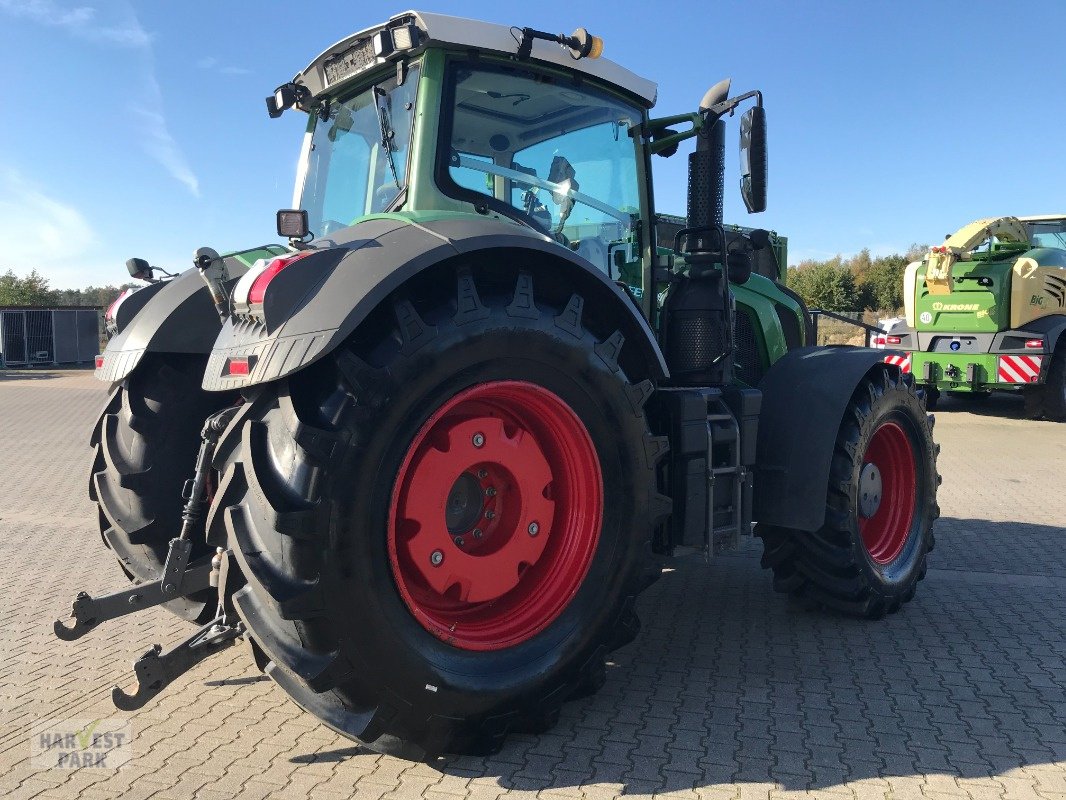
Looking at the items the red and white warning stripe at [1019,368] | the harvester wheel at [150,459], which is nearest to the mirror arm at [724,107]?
the harvester wheel at [150,459]

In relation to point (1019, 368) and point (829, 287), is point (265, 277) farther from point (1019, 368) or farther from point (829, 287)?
point (829, 287)

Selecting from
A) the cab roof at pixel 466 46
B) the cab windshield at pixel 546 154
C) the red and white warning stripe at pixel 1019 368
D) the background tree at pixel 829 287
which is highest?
the background tree at pixel 829 287

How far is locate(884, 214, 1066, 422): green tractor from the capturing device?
41.6 ft

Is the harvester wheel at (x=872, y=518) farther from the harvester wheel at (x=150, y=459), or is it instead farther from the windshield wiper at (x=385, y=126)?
the harvester wheel at (x=150, y=459)

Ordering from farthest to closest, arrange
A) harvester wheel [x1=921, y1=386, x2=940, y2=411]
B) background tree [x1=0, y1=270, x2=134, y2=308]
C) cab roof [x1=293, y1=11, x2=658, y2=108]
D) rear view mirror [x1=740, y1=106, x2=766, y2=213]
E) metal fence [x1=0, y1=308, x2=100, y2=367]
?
background tree [x1=0, y1=270, x2=134, y2=308], metal fence [x1=0, y1=308, x2=100, y2=367], harvester wheel [x1=921, y1=386, x2=940, y2=411], rear view mirror [x1=740, y1=106, x2=766, y2=213], cab roof [x1=293, y1=11, x2=658, y2=108]

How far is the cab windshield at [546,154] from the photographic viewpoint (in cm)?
343

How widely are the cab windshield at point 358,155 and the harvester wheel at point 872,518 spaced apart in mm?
2392

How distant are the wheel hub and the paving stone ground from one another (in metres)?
0.53

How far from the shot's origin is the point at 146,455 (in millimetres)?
3355

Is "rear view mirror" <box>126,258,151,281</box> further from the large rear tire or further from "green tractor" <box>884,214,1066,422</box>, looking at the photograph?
the large rear tire

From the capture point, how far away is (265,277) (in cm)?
259

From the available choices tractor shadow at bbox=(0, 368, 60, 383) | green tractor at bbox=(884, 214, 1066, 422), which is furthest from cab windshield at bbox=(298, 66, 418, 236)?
tractor shadow at bbox=(0, 368, 60, 383)

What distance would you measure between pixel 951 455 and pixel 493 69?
8.22 metres

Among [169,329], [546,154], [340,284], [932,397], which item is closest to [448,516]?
[340,284]
